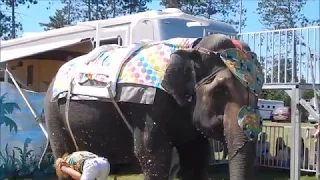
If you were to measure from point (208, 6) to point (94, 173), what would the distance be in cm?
4243

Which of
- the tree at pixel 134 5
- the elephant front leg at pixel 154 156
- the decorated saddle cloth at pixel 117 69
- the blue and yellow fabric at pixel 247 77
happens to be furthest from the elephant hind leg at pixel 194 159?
the tree at pixel 134 5

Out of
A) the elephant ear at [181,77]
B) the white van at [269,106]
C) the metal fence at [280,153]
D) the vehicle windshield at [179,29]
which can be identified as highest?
the vehicle windshield at [179,29]

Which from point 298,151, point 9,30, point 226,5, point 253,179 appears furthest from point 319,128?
point 226,5

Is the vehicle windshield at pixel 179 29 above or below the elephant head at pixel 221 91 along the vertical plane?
above

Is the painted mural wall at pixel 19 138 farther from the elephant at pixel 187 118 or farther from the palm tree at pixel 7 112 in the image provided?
the elephant at pixel 187 118

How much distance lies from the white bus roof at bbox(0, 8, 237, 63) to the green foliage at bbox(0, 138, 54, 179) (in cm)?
224

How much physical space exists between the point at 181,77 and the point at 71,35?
23.8 ft

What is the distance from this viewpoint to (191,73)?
6.33 meters

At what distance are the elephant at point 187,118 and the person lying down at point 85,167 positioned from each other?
2.55ft

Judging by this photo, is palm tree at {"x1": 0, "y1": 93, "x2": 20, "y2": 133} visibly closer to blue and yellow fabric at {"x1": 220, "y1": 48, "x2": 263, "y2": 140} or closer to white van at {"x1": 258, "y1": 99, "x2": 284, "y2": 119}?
blue and yellow fabric at {"x1": 220, "y1": 48, "x2": 263, "y2": 140}

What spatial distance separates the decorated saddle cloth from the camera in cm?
665

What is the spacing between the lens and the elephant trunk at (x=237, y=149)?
18.5 ft

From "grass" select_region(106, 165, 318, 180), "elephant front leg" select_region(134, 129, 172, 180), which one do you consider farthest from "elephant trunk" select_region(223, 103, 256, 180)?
"grass" select_region(106, 165, 318, 180)

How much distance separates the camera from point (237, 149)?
5727 millimetres
